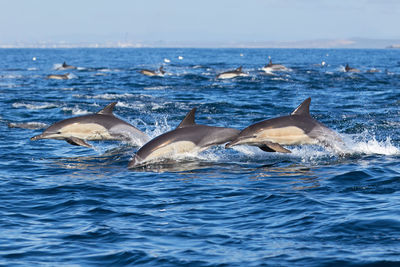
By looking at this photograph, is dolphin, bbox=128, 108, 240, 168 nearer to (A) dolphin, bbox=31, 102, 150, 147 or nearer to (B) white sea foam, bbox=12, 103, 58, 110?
(A) dolphin, bbox=31, 102, 150, 147

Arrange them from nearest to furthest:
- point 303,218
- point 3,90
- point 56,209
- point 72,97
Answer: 1. point 303,218
2. point 56,209
3. point 72,97
4. point 3,90

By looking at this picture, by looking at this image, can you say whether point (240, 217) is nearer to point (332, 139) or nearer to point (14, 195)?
point (14, 195)

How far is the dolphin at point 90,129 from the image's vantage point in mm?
13852

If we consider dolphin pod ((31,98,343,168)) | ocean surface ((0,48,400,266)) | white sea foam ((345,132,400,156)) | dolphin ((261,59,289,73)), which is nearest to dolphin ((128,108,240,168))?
dolphin pod ((31,98,343,168))

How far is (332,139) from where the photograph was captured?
13.1 m

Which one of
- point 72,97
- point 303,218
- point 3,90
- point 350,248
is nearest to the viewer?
point 350,248

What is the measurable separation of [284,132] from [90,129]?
4505mm

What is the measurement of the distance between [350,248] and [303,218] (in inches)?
52.5

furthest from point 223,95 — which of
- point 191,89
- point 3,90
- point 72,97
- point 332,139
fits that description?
point 332,139

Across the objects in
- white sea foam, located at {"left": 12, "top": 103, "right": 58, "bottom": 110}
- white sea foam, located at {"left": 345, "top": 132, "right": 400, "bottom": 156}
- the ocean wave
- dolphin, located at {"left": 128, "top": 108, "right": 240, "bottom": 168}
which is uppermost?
dolphin, located at {"left": 128, "top": 108, "right": 240, "bottom": 168}

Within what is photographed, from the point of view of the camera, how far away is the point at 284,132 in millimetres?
12352

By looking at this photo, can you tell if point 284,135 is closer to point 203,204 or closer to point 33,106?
point 203,204

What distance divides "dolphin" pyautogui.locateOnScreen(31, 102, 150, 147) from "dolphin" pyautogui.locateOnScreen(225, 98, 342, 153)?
3.20m

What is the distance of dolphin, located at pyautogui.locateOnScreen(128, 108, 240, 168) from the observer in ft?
41.5
